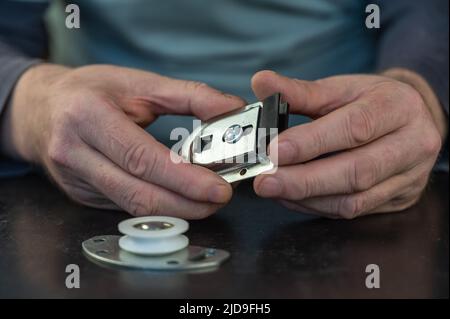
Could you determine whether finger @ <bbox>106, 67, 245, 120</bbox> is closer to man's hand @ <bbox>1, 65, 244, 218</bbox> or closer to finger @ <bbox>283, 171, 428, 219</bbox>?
man's hand @ <bbox>1, 65, 244, 218</bbox>

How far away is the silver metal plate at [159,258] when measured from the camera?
61 cm

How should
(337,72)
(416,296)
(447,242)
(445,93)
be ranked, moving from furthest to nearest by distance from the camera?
1. (337,72)
2. (445,93)
3. (447,242)
4. (416,296)

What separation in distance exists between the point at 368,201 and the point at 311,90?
15 cm

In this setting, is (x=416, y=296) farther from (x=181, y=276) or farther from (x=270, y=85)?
(x=270, y=85)

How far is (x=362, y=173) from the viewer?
2.46 feet

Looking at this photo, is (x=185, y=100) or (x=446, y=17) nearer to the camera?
(x=185, y=100)

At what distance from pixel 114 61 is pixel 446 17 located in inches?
21.5

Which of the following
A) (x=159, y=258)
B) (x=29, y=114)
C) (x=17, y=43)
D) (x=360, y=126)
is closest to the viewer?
(x=159, y=258)

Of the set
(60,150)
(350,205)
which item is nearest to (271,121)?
(350,205)

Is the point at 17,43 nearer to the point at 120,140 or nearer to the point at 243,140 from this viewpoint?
the point at 120,140

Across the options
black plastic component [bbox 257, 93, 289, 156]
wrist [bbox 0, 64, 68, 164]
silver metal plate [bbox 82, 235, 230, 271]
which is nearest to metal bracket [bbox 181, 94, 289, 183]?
Answer: black plastic component [bbox 257, 93, 289, 156]

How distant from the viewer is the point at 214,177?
28.3 inches

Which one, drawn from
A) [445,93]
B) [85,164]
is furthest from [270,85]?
[445,93]

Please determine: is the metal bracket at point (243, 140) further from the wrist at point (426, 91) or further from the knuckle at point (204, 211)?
the wrist at point (426, 91)
